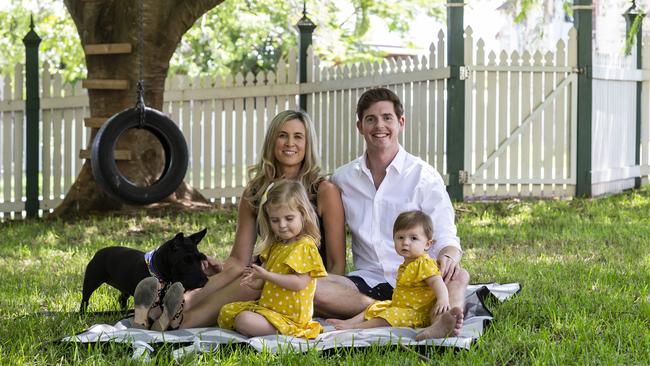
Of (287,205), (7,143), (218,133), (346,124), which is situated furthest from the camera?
(218,133)

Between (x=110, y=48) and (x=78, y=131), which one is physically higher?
(x=110, y=48)

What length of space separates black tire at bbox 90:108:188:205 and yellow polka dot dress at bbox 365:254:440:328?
312 centimetres

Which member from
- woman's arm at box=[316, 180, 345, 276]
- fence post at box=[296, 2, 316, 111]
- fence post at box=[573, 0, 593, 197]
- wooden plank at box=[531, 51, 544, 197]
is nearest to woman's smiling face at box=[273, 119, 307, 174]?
woman's arm at box=[316, 180, 345, 276]

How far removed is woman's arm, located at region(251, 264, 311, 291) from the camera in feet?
12.2

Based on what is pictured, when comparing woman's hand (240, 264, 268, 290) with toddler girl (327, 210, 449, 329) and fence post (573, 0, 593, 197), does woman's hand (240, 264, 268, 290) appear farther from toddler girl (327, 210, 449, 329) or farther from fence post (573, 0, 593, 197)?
fence post (573, 0, 593, 197)

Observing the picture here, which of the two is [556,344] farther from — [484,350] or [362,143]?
[362,143]

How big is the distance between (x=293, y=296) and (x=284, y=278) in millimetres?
133

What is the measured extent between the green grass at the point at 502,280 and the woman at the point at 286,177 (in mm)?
636

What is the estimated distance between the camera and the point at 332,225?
171 inches

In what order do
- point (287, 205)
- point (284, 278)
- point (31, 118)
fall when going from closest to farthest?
point (284, 278)
point (287, 205)
point (31, 118)

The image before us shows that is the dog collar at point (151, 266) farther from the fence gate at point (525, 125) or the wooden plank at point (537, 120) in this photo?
the wooden plank at point (537, 120)

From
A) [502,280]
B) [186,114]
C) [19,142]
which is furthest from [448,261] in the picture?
[19,142]

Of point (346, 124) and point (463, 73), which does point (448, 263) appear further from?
point (346, 124)

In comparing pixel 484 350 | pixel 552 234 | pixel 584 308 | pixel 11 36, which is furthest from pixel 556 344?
pixel 11 36
